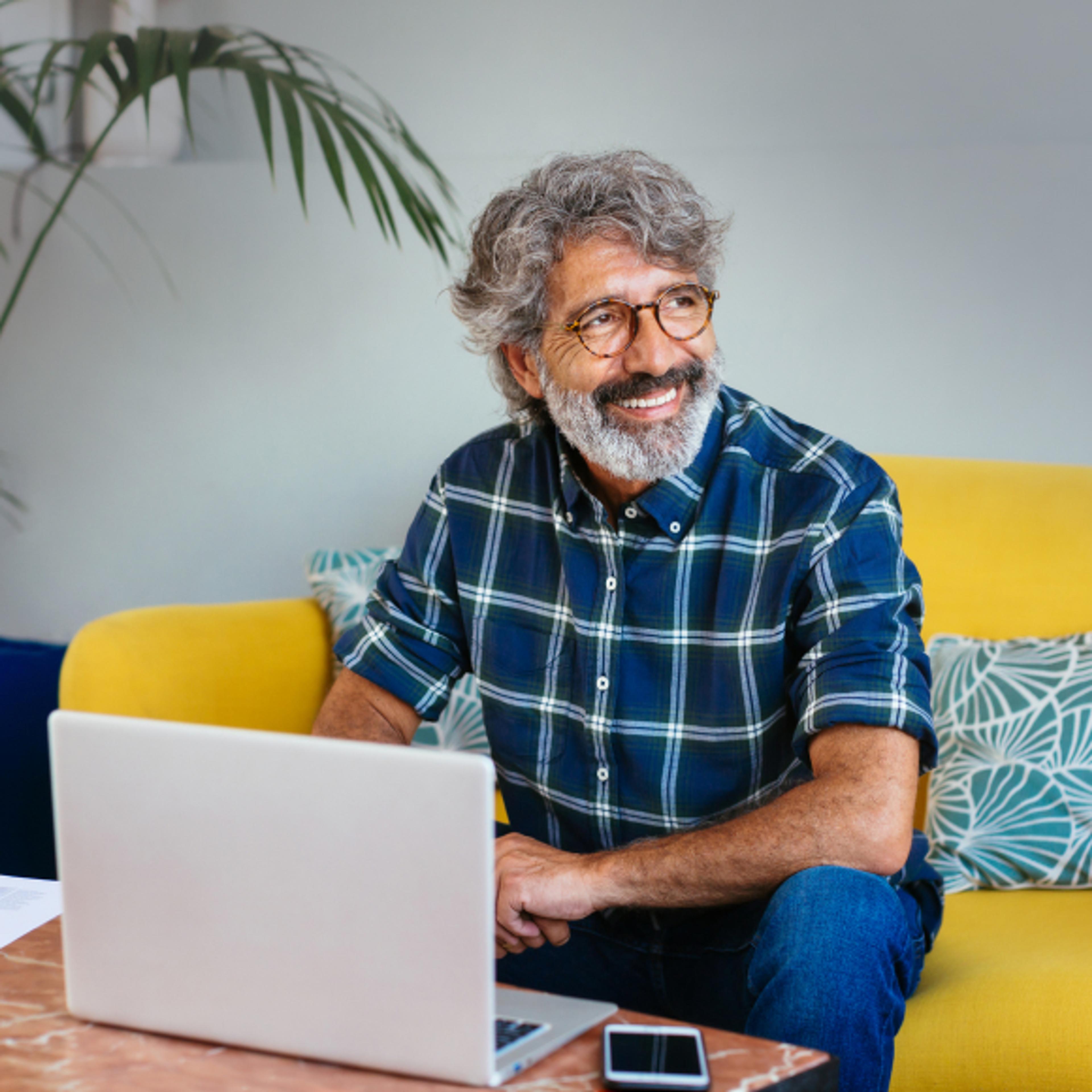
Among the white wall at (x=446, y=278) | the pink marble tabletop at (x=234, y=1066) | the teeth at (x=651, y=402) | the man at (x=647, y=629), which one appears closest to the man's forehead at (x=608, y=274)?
the man at (x=647, y=629)

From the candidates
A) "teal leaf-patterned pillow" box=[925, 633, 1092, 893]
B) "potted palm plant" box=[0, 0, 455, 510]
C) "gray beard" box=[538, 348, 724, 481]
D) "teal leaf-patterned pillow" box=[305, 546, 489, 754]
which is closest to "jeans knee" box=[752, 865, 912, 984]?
"gray beard" box=[538, 348, 724, 481]

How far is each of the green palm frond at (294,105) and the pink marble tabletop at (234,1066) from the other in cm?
141

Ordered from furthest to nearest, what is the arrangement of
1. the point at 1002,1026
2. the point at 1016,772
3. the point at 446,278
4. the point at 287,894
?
the point at 446,278, the point at 1016,772, the point at 1002,1026, the point at 287,894

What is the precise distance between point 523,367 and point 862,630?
588 mm

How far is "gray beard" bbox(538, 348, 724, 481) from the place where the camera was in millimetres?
1402

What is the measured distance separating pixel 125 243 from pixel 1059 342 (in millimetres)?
1983

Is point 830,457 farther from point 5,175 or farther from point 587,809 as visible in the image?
point 5,175

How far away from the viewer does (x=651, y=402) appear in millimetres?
1434

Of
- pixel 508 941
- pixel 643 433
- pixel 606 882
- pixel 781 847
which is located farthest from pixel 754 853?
pixel 643 433

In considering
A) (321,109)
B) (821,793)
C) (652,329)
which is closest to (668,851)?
(821,793)

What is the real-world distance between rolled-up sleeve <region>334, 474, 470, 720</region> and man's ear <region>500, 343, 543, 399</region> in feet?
0.58

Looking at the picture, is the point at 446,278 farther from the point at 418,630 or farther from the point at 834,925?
the point at 834,925

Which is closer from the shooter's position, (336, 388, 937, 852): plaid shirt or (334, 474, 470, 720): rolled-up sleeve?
(336, 388, 937, 852): plaid shirt

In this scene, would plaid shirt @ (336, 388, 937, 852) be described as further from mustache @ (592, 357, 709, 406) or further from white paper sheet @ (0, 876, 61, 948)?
white paper sheet @ (0, 876, 61, 948)
